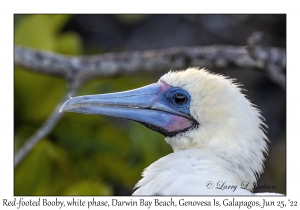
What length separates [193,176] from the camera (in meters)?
3.24

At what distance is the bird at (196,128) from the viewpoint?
10.7 ft

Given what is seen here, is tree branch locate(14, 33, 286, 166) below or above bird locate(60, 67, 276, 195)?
above

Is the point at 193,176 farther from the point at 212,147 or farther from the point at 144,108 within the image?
the point at 144,108

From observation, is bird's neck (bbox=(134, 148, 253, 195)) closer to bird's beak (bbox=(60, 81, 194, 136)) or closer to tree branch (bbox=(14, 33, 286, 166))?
bird's beak (bbox=(60, 81, 194, 136))

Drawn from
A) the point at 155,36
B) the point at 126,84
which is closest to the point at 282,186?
the point at 126,84

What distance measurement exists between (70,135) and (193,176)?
2.79 m

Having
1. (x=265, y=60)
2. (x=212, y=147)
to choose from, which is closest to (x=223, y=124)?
(x=212, y=147)

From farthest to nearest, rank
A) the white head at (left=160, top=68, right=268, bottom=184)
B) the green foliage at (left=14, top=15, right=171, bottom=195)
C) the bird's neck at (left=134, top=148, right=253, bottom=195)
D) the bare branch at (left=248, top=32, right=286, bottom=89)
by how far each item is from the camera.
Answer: the green foliage at (left=14, top=15, right=171, bottom=195)
the bare branch at (left=248, top=32, right=286, bottom=89)
the white head at (left=160, top=68, right=268, bottom=184)
the bird's neck at (left=134, top=148, right=253, bottom=195)

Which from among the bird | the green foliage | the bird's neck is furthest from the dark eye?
the green foliage

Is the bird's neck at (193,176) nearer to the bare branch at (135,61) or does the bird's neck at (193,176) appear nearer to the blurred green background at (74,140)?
the blurred green background at (74,140)

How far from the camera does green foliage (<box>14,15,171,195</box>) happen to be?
560 centimetres

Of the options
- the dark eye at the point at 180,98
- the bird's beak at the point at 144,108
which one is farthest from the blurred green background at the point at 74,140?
the dark eye at the point at 180,98

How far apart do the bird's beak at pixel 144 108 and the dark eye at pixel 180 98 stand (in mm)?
71
